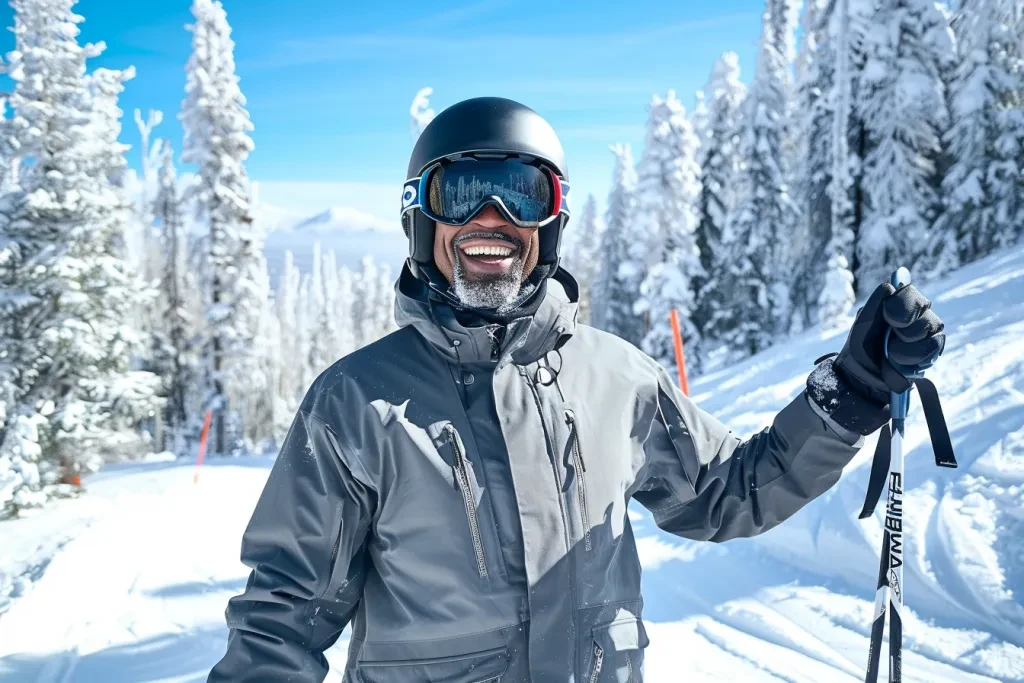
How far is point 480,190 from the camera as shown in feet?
8.06

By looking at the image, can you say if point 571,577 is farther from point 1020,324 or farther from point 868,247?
point 868,247

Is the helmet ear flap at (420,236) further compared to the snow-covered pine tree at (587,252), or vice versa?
the snow-covered pine tree at (587,252)

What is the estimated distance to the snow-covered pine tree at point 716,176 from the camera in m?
26.3

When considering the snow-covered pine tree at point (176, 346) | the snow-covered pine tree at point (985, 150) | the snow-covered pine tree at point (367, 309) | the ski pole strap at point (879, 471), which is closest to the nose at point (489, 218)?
the ski pole strap at point (879, 471)

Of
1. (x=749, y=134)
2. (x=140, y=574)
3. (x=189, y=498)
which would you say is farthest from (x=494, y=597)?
(x=749, y=134)

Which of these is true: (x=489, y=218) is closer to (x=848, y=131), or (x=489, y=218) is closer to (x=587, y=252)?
(x=848, y=131)

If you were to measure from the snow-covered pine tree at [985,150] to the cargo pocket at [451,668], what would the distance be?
19.3 m

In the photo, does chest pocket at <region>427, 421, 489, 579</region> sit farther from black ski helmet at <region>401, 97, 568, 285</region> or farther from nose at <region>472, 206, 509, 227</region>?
nose at <region>472, 206, 509, 227</region>

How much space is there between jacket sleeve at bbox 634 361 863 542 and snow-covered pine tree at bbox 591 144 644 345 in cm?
3267

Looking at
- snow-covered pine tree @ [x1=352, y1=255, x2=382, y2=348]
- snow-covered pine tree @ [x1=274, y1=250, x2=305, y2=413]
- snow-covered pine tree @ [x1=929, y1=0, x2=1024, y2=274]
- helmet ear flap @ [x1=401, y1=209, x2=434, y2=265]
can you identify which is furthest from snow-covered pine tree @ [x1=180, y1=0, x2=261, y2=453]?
snow-covered pine tree @ [x1=352, y1=255, x2=382, y2=348]

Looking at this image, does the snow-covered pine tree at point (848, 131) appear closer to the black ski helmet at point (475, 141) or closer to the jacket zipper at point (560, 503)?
the black ski helmet at point (475, 141)

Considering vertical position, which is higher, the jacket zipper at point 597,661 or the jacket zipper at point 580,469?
the jacket zipper at point 580,469

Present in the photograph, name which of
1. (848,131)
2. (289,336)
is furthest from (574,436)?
(289,336)

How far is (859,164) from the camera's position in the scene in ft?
67.7
